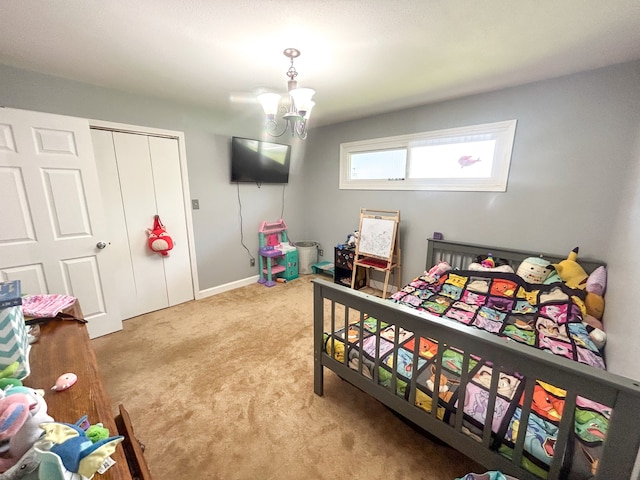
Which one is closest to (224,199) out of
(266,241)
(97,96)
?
(266,241)

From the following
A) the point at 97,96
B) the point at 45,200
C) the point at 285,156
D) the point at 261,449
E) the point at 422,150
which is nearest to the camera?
the point at 261,449

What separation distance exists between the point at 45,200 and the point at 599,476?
3.52 meters

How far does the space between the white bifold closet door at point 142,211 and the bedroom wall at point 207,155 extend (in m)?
0.18

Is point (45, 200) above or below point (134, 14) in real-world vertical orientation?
below

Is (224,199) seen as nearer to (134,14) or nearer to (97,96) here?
(97,96)

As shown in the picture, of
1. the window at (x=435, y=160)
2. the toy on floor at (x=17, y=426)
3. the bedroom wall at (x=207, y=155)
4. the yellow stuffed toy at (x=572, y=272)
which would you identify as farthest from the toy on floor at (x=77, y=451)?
the window at (x=435, y=160)

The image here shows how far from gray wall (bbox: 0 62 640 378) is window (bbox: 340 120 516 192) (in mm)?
102

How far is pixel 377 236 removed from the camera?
3.32 metres

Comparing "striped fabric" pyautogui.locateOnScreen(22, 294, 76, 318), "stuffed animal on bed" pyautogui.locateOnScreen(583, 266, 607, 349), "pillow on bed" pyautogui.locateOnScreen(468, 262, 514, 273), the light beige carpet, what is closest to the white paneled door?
the light beige carpet

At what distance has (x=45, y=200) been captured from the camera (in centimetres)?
210

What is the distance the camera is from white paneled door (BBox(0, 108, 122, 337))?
1966 millimetres

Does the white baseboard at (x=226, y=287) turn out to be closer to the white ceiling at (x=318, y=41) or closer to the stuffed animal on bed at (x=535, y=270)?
the white ceiling at (x=318, y=41)

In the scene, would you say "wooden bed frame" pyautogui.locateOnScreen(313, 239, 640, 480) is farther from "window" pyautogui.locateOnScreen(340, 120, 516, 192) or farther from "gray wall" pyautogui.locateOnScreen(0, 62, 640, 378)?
"window" pyautogui.locateOnScreen(340, 120, 516, 192)

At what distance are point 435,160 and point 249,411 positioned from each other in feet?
9.78
